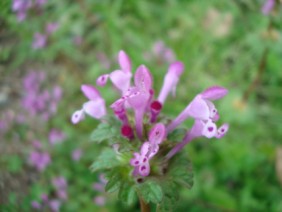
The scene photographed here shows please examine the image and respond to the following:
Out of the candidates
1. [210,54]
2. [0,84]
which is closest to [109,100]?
[0,84]

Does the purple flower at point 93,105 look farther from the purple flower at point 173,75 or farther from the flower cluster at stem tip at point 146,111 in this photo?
the purple flower at point 173,75

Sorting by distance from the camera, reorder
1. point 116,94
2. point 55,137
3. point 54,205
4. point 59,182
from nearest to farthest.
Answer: point 54,205 < point 59,182 < point 55,137 < point 116,94

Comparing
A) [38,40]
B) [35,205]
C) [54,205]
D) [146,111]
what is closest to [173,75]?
[146,111]

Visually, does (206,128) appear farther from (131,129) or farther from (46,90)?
(46,90)

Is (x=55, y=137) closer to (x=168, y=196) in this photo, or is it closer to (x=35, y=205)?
(x=35, y=205)

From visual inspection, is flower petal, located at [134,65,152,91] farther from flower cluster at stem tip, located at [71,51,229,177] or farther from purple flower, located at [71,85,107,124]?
purple flower, located at [71,85,107,124]

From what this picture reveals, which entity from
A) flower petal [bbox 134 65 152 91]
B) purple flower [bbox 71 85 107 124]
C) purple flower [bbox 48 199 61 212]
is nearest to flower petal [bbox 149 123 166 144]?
flower petal [bbox 134 65 152 91]

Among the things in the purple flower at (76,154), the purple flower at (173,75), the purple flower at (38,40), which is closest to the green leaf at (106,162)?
the purple flower at (173,75)

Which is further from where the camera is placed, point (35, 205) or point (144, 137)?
point (35, 205)
